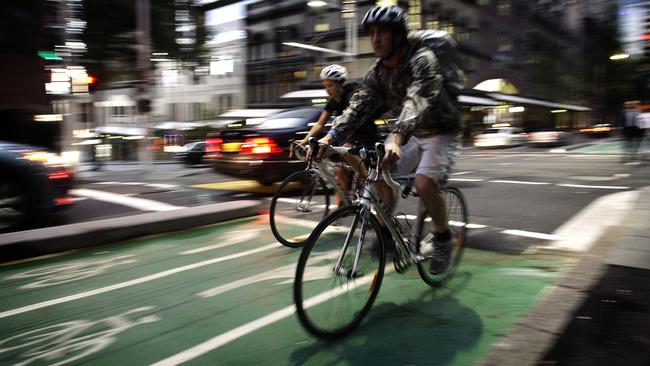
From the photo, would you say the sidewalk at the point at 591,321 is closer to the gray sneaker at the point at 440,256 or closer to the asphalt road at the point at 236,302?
the asphalt road at the point at 236,302

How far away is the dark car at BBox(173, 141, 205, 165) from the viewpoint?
2392 centimetres

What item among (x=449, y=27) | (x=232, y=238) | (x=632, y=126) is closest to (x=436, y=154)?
(x=232, y=238)

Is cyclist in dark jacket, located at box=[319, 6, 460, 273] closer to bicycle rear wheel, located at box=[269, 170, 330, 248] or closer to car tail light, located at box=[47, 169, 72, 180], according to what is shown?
bicycle rear wheel, located at box=[269, 170, 330, 248]

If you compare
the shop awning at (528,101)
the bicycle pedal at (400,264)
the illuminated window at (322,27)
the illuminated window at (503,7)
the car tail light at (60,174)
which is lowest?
the bicycle pedal at (400,264)

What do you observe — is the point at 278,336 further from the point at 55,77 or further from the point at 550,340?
the point at 55,77

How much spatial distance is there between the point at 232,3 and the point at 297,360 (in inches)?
2142

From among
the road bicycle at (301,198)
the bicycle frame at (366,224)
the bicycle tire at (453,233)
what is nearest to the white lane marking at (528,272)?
the bicycle tire at (453,233)

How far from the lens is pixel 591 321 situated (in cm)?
278

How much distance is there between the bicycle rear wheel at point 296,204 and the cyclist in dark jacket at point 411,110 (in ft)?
4.34

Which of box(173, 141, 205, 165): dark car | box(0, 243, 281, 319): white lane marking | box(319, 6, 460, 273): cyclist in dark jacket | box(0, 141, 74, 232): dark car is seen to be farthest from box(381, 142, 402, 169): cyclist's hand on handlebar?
box(173, 141, 205, 165): dark car

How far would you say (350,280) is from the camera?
2.87 meters

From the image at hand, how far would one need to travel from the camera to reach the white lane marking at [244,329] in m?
2.64

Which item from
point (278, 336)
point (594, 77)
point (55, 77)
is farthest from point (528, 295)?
point (594, 77)

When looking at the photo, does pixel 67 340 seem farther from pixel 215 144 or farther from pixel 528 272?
pixel 215 144
